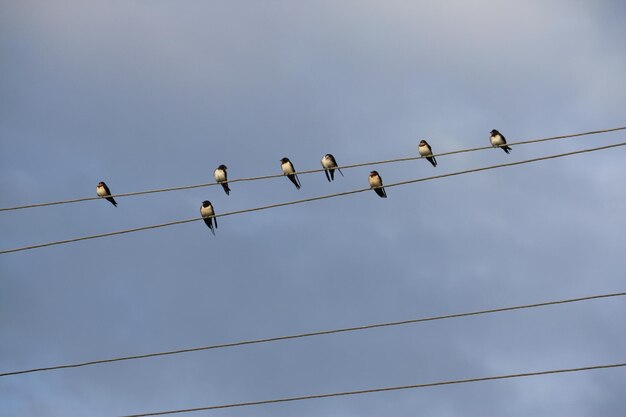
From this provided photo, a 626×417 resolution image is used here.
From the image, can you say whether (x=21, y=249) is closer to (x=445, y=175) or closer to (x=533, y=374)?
(x=445, y=175)

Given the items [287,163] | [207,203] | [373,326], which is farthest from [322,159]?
[373,326]

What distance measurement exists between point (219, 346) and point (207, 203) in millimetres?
11960

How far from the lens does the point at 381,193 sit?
24.9 meters

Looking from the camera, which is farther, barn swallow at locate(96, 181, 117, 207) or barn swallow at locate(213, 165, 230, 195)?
barn swallow at locate(96, 181, 117, 207)

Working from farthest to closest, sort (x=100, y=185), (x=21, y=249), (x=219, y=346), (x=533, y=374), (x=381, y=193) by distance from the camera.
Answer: (x=100, y=185) < (x=381, y=193) < (x=21, y=249) < (x=219, y=346) < (x=533, y=374)

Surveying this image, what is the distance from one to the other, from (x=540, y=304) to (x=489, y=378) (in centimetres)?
109

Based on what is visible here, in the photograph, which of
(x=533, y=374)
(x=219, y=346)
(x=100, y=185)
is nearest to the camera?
(x=533, y=374)

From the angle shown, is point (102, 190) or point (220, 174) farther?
point (102, 190)

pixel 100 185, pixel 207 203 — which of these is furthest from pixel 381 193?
pixel 100 185

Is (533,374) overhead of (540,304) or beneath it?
beneath

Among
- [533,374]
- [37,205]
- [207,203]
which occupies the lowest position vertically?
[533,374]

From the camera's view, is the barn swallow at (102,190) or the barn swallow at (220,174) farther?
the barn swallow at (102,190)

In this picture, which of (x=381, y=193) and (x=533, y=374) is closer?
(x=533, y=374)

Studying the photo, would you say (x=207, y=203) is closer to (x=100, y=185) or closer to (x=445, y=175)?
(x=100, y=185)
